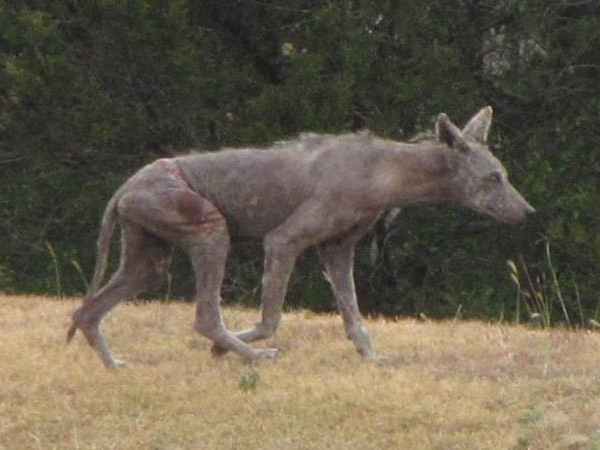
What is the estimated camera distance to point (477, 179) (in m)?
11.4

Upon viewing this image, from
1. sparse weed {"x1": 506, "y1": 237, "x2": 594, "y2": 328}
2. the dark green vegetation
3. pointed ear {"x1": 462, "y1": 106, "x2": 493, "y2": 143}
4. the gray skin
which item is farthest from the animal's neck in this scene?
the dark green vegetation

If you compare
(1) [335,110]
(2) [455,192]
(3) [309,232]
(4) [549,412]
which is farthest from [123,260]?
(1) [335,110]

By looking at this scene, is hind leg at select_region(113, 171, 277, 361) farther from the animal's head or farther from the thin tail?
the animal's head

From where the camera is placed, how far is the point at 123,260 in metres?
11.4

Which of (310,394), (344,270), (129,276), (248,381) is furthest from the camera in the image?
(344,270)

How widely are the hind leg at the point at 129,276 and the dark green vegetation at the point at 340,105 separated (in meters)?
5.83

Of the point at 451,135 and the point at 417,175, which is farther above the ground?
the point at 451,135

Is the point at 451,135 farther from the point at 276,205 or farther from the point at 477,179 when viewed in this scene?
the point at 276,205

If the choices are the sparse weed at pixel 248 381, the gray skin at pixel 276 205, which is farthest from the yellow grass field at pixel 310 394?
the gray skin at pixel 276 205

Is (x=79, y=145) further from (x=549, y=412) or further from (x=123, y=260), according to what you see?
(x=549, y=412)

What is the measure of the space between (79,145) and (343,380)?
27.4 feet

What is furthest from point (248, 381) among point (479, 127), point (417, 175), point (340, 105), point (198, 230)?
point (340, 105)

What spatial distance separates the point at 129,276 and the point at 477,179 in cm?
203

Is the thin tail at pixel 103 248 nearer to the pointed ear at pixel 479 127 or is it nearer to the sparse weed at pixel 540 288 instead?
the pointed ear at pixel 479 127
